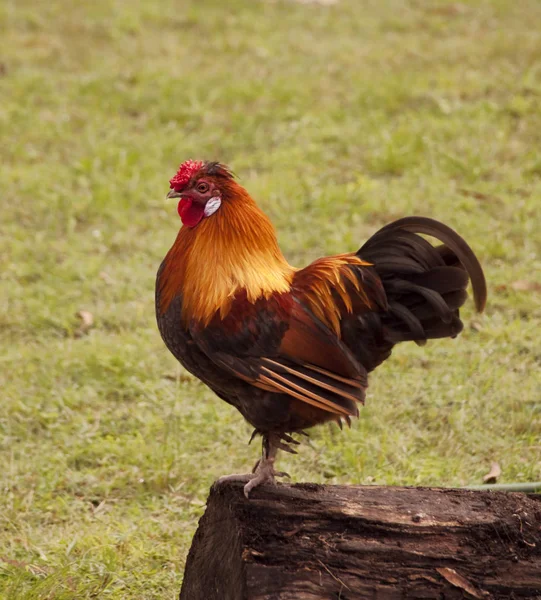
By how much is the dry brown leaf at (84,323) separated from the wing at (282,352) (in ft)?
9.12

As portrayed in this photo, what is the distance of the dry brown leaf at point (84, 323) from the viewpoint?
5.98 m

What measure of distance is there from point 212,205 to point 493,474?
204 cm

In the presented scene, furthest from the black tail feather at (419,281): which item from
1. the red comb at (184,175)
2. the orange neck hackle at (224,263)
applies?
the red comb at (184,175)

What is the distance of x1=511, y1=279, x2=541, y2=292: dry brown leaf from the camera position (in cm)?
616

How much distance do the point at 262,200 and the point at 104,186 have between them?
4.30 ft

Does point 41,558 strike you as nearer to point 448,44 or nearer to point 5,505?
point 5,505

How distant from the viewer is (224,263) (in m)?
3.44

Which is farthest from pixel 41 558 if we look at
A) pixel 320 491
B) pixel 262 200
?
pixel 262 200

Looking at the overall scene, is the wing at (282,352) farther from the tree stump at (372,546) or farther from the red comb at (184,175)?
the red comb at (184,175)

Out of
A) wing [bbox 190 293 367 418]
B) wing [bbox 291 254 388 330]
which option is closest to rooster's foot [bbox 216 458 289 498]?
wing [bbox 190 293 367 418]

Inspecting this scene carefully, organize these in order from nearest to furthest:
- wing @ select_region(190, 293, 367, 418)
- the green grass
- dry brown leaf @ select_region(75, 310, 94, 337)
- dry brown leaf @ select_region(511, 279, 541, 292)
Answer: wing @ select_region(190, 293, 367, 418) → the green grass → dry brown leaf @ select_region(75, 310, 94, 337) → dry brown leaf @ select_region(511, 279, 541, 292)

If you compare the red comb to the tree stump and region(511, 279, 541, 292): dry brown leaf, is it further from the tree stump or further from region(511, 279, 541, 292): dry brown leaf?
region(511, 279, 541, 292): dry brown leaf

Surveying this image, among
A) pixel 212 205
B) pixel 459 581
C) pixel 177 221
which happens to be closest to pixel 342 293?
pixel 212 205

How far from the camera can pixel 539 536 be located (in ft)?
10.2
